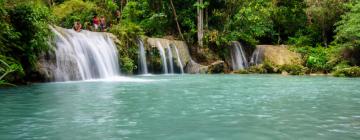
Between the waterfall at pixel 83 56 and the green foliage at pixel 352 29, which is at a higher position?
the green foliage at pixel 352 29

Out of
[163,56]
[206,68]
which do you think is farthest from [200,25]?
[163,56]

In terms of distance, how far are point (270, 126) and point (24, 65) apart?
1136 centimetres

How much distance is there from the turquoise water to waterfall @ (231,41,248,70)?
1939 cm

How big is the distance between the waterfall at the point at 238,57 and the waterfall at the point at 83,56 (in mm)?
10539

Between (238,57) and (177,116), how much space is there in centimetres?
2398

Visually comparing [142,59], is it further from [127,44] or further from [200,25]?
[200,25]

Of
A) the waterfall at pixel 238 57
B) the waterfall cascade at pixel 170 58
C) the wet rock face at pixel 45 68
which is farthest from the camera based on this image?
the waterfall at pixel 238 57

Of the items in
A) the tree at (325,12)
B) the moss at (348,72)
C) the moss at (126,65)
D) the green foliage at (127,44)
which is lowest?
the moss at (348,72)

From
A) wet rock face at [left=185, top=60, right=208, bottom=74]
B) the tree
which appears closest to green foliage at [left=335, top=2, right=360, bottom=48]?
the tree

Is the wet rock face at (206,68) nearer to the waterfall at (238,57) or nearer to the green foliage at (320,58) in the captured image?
Result: the waterfall at (238,57)

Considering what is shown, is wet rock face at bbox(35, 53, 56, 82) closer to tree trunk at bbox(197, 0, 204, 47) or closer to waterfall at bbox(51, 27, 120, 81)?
waterfall at bbox(51, 27, 120, 81)

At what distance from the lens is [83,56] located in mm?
19547

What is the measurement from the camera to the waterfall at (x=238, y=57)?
31208 millimetres

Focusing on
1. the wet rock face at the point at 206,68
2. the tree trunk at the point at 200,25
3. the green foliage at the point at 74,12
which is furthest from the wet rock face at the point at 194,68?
the green foliage at the point at 74,12
